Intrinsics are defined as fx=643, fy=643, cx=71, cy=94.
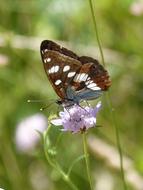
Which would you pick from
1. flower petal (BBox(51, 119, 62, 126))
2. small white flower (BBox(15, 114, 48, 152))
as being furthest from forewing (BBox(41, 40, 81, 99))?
small white flower (BBox(15, 114, 48, 152))

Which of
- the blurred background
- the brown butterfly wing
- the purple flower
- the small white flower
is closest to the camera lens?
the purple flower

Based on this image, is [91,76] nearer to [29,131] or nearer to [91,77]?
[91,77]

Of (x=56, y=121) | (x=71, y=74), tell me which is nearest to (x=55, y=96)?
(x=71, y=74)

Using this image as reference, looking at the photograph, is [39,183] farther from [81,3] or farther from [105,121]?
[81,3]

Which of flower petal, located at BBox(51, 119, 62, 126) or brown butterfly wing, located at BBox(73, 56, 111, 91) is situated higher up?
brown butterfly wing, located at BBox(73, 56, 111, 91)

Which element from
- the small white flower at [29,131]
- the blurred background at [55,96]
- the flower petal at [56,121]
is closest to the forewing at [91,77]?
the flower petal at [56,121]

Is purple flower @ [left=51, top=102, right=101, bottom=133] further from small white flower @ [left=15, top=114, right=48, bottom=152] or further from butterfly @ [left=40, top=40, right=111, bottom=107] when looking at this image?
small white flower @ [left=15, top=114, right=48, bottom=152]

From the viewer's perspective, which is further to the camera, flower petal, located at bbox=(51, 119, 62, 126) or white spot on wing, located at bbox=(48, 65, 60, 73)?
white spot on wing, located at bbox=(48, 65, 60, 73)

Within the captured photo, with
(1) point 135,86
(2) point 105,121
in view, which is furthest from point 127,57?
(2) point 105,121

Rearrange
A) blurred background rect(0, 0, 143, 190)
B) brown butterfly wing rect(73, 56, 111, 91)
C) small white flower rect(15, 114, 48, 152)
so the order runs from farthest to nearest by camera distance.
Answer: small white flower rect(15, 114, 48, 152) → blurred background rect(0, 0, 143, 190) → brown butterfly wing rect(73, 56, 111, 91)
